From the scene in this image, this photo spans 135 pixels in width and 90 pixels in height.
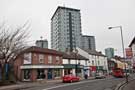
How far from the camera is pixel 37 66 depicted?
39719mm

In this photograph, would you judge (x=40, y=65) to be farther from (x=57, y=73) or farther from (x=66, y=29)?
(x=66, y=29)

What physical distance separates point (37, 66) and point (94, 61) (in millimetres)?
28093

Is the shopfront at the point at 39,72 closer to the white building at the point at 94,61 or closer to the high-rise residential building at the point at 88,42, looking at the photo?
the white building at the point at 94,61

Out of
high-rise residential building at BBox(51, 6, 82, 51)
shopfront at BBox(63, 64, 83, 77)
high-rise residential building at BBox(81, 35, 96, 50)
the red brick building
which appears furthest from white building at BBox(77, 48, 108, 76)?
high-rise residential building at BBox(81, 35, 96, 50)

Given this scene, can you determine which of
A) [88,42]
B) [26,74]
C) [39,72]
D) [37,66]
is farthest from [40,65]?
[88,42]

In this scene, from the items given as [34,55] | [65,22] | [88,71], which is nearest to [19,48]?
[34,55]

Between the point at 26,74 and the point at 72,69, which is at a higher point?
the point at 72,69

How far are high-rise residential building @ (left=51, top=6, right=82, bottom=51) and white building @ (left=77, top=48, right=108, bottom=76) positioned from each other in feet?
196

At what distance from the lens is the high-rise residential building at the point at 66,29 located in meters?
131

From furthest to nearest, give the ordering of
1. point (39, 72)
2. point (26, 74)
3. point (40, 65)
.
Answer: point (39, 72)
point (40, 65)
point (26, 74)

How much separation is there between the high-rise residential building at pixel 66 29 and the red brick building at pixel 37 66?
84735 millimetres

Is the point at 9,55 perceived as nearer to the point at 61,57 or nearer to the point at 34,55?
the point at 34,55

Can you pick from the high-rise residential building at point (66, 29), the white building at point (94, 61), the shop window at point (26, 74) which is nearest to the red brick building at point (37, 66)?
the shop window at point (26, 74)

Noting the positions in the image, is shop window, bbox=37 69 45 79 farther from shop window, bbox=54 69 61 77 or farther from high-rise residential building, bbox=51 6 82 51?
high-rise residential building, bbox=51 6 82 51
